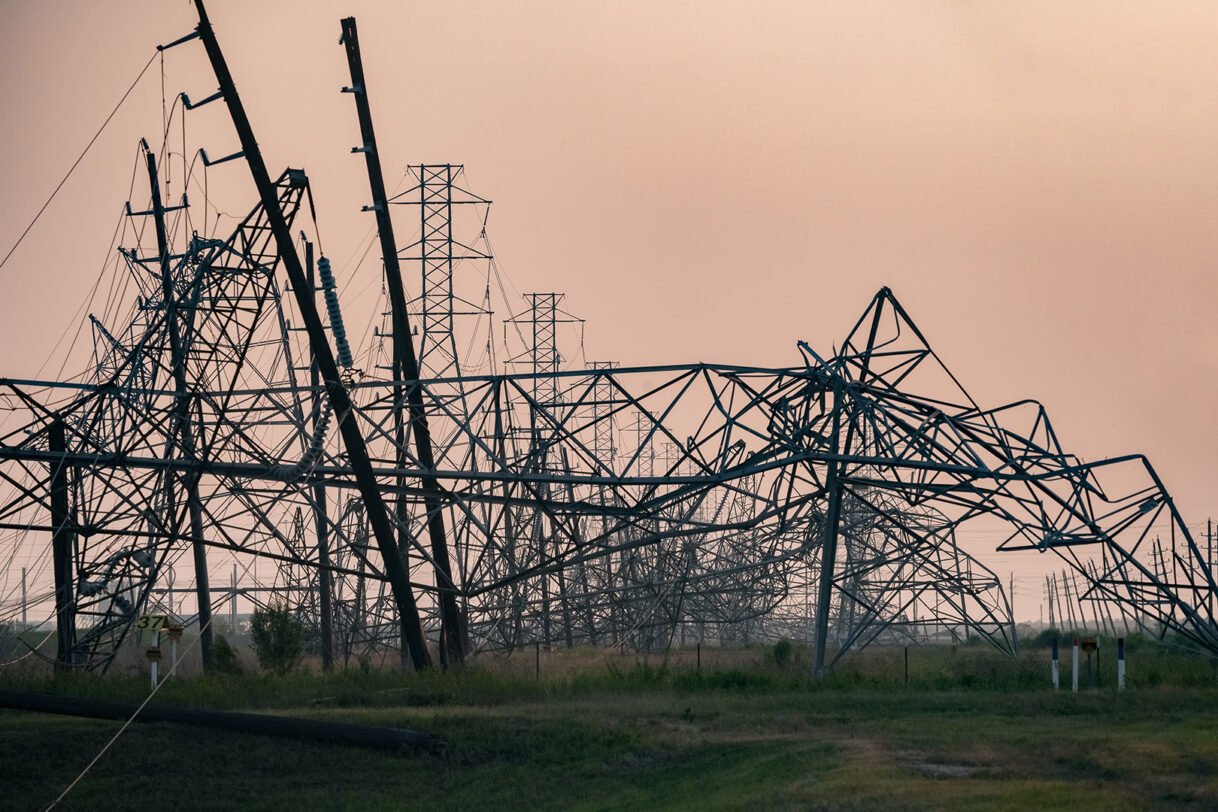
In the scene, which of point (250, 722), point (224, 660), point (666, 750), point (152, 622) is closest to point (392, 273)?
point (152, 622)

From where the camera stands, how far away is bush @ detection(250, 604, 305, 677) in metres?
43.4

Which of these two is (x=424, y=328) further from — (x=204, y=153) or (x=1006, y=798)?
(x=1006, y=798)

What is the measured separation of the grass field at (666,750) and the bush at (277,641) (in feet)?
26.3

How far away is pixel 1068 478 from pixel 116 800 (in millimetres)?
19695

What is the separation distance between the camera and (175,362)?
→ 1426 inches

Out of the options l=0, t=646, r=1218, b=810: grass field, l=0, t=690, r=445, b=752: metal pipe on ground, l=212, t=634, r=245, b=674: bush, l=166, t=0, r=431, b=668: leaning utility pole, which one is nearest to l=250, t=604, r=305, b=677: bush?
l=212, t=634, r=245, b=674: bush

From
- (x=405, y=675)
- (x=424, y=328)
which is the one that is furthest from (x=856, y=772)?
(x=424, y=328)

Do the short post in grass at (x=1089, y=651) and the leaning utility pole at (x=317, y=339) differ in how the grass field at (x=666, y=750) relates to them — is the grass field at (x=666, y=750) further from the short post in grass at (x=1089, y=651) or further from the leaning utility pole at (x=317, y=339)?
the leaning utility pole at (x=317, y=339)

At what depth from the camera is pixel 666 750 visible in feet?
87.2

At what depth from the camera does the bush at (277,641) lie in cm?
4338

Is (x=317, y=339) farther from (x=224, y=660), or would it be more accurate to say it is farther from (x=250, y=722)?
(x=224, y=660)

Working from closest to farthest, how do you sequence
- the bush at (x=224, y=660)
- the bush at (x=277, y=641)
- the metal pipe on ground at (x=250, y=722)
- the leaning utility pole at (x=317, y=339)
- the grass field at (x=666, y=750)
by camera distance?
the grass field at (x=666, y=750) → the metal pipe on ground at (x=250, y=722) → the leaning utility pole at (x=317, y=339) → the bush at (x=224, y=660) → the bush at (x=277, y=641)

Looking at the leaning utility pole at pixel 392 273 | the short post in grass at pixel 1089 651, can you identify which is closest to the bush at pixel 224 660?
the leaning utility pole at pixel 392 273

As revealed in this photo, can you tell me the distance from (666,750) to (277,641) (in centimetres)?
1999
